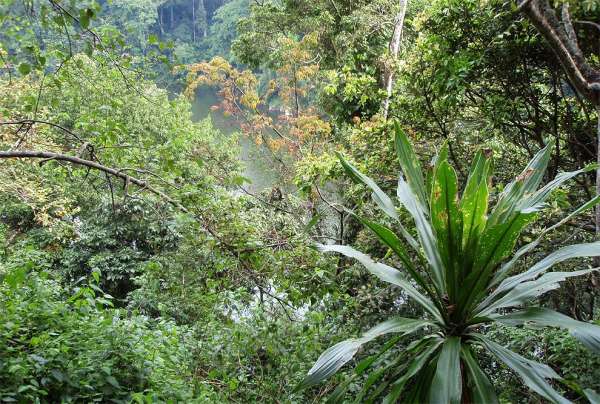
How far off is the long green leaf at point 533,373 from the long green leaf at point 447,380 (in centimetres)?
11

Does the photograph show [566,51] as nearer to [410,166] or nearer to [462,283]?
[410,166]

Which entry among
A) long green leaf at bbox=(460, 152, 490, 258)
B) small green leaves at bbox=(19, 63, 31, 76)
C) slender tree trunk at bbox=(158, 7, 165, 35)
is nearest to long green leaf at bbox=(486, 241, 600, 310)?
long green leaf at bbox=(460, 152, 490, 258)

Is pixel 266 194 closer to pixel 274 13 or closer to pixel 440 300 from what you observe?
pixel 274 13

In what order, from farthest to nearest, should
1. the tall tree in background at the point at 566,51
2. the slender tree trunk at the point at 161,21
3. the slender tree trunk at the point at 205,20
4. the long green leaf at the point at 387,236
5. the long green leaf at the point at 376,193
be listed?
the slender tree trunk at the point at 161,21, the slender tree trunk at the point at 205,20, the tall tree in background at the point at 566,51, the long green leaf at the point at 376,193, the long green leaf at the point at 387,236

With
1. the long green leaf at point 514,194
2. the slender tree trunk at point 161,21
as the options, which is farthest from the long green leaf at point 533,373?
the slender tree trunk at point 161,21

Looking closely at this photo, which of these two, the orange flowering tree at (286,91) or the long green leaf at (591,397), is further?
the orange flowering tree at (286,91)

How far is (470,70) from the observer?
9.75 ft

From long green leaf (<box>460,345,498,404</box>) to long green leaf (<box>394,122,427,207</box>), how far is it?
49cm

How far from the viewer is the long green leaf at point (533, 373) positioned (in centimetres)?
116

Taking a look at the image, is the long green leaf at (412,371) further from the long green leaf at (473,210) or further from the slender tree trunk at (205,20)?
the slender tree trunk at (205,20)

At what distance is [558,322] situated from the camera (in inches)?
47.3

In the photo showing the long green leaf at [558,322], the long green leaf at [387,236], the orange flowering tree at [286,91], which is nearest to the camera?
the long green leaf at [558,322]

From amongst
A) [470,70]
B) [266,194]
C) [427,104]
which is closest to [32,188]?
[266,194]

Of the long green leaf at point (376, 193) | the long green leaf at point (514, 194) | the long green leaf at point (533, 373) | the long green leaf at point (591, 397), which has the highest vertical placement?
the long green leaf at point (376, 193)
